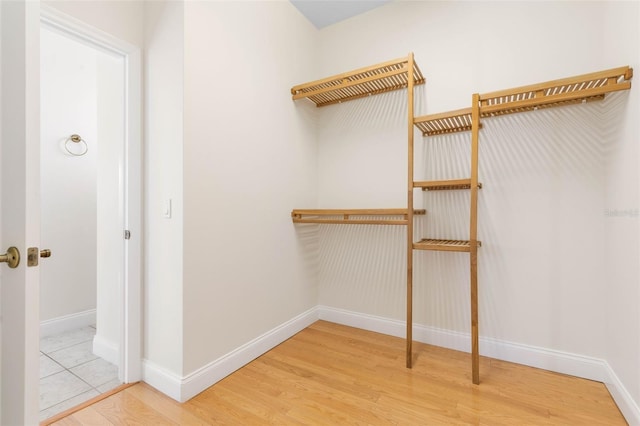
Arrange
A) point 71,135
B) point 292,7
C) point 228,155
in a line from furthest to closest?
point 71,135, point 292,7, point 228,155

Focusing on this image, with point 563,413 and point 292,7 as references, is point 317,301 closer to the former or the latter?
point 563,413

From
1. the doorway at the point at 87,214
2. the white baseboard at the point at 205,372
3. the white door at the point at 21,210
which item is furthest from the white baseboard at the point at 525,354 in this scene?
the white door at the point at 21,210

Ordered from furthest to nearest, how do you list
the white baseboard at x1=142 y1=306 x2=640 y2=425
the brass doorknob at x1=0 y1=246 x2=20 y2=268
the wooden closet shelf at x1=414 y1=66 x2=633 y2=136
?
the white baseboard at x1=142 y1=306 x2=640 y2=425 < the wooden closet shelf at x1=414 y1=66 x2=633 y2=136 < the brass doorknob at x1=0 y1=246 x2=20 y2=268

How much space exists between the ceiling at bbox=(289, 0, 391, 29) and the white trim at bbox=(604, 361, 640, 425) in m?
2.90

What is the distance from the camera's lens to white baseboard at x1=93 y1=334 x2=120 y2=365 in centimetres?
201

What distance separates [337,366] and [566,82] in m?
2.06

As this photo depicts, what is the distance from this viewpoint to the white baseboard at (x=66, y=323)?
2412 mm

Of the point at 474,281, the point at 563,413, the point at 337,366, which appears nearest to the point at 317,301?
the point at 337,366

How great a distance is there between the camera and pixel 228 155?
1.84 m

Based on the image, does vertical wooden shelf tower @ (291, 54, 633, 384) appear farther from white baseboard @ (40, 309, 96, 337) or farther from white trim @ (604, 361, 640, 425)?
white baseboard @ (40, 309, 96, 337)

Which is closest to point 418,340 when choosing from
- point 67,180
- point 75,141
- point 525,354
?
point 525,354

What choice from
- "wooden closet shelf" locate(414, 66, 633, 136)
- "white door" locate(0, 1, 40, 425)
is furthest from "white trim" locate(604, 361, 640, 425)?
"white door" locate(0, 1, 40, 425)

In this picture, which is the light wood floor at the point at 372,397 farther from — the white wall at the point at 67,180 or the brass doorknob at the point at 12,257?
the white wall at the point at 67,180

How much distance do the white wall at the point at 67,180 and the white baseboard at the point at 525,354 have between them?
249 centimetres
